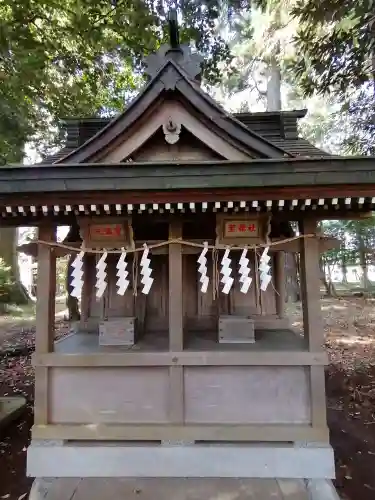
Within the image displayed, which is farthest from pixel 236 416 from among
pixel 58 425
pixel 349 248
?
pixel 349 248

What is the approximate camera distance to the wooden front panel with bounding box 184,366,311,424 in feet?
13.0

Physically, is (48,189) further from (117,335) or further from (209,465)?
(209,465)

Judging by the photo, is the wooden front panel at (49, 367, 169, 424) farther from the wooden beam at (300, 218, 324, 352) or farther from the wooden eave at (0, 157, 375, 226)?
the wooden eave at (0, 157, 375, 226)

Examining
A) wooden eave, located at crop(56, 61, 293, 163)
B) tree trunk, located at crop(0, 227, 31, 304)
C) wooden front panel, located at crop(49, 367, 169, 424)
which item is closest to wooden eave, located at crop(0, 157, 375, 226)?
wooden eave, located at crop(56, 61, 293, 163)

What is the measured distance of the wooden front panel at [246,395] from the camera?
3.96m

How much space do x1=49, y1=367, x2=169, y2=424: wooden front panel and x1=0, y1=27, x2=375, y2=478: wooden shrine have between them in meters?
0.01

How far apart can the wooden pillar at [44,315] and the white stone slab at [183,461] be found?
46 cm

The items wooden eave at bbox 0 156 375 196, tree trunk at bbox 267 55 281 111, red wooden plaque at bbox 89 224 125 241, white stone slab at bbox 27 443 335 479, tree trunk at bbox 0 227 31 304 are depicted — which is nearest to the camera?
wooden eave at bbox 0 156 375 196

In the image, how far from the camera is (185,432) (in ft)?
12.7

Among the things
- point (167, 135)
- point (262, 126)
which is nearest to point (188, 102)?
point (167, 135)

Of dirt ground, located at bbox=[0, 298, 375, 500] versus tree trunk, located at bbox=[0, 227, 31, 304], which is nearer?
dirt ground, located at bbox=[0, 298, 375, 500]

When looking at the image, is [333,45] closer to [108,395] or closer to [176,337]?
[176,337]

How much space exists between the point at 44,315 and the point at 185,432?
2.05 m

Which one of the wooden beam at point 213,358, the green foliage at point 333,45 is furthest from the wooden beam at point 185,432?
the green foliage at point 333,45
